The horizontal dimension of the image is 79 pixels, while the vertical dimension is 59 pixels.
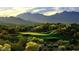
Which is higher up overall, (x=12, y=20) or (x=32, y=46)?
(x=12, y=20)

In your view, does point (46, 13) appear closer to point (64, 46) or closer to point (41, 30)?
point (41, 30)

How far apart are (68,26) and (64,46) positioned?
0.20 metres

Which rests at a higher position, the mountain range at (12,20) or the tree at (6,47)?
the mountain range at (12,20)

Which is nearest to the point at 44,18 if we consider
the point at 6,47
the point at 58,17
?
the point at 58,17

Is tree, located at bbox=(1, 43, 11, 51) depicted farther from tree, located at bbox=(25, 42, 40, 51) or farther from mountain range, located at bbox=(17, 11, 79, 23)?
mountain range, located at bbox=(17, 11, 79, 23)

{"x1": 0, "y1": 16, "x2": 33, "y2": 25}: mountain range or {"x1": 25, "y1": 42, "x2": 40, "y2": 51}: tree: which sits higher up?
{"x1": 0, "y1": 16, "x2": 33, "y2": 25}: mountain range

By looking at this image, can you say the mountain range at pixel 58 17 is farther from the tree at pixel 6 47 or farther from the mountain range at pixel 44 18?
the tree at pixel 6 47

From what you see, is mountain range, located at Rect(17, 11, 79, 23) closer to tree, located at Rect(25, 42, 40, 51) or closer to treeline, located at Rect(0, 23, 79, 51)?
treeline, located at Rect(0, 23, 79, 51)

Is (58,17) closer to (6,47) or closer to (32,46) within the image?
(32,46)

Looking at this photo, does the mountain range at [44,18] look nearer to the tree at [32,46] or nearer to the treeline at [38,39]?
the treeline at [38,39]

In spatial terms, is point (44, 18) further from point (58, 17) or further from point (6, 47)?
point (6, 47)

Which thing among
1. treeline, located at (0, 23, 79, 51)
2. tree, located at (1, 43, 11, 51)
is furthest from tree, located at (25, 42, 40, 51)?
tree, located at (1, 43, 11, 51)

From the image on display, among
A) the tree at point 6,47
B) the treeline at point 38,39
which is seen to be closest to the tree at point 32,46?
the treeline at point 38,39
